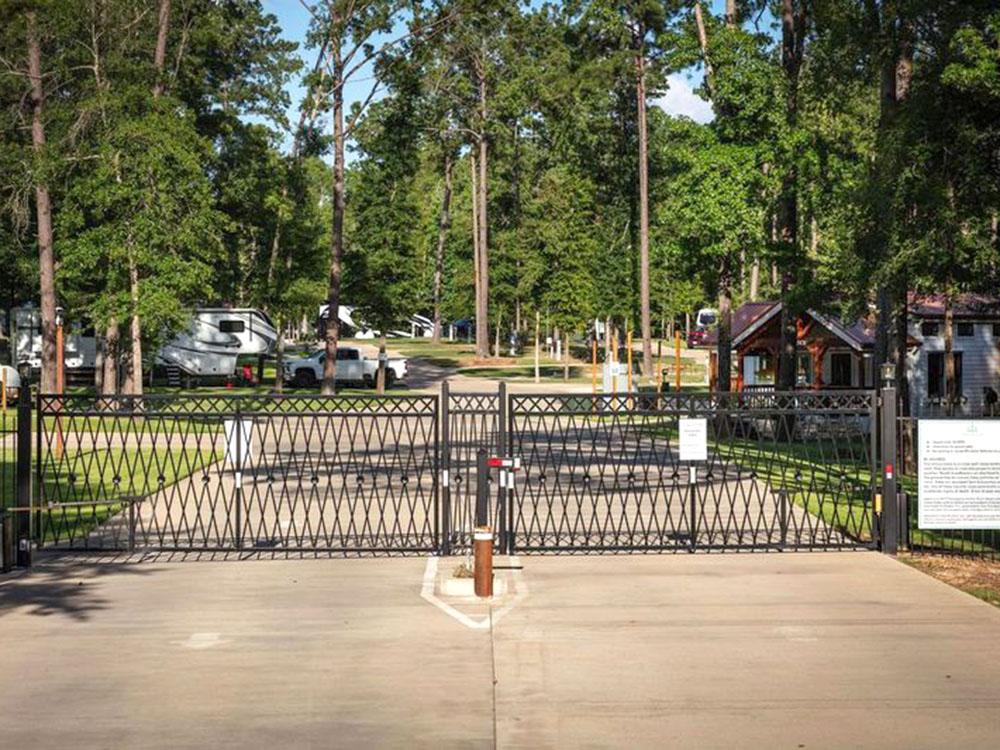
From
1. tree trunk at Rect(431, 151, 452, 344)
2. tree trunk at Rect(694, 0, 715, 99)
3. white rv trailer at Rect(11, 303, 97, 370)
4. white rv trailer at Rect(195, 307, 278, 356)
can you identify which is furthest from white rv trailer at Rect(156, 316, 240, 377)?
tree trunk at Rect(431, 151, 452, 344)

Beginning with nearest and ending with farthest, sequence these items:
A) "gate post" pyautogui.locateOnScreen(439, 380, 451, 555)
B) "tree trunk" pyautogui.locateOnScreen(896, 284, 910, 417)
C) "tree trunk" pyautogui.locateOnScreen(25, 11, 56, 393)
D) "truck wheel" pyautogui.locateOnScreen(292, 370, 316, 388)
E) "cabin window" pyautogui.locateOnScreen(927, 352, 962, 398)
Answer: "gate post" pyautogui.locateOnScreen(439, 380, 451, 555), "tree trunk" pyautogui.locateOnScreen(896, 284, 910, 417), "tree trunk" pyautogui.locateOnScreen(25, 11, 56, 393), "cabin window" pyautogui.locateOnScreen(927, 352, 962, 398), "truck wheel" pyautogui.locateOnScreen(292, 370, 316, 388)

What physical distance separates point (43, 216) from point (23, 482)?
26.1 metres

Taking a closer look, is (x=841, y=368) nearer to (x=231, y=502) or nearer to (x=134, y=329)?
(x=134, y=329)

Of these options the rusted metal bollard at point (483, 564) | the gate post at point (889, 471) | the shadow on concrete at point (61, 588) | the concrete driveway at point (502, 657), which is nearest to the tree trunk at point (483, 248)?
the gate post at point (889, 471)

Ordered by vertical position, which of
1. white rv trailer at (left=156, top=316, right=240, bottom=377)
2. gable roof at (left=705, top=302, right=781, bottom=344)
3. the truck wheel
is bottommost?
the truck wheel

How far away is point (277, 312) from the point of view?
49.7 metres

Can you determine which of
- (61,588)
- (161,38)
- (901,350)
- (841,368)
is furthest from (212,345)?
(61,588)

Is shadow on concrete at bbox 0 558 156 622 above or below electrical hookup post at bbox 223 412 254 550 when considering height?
below

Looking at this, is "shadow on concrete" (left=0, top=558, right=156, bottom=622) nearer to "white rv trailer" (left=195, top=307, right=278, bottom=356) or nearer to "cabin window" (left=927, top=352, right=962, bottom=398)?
"cabin window" (left=927, top=352, right=962, bottom=398)

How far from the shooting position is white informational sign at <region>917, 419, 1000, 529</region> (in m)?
13.6

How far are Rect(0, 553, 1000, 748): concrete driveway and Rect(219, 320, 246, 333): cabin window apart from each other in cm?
4260

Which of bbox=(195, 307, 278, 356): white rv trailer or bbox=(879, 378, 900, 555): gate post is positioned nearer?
bbox=(879, 378, 900, 555): gate post

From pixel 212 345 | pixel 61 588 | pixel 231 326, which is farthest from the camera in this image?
pixel 231 326

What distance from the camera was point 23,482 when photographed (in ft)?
44.8
